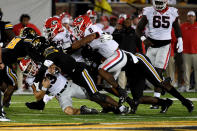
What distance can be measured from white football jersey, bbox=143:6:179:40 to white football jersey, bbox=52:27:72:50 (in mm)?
1579

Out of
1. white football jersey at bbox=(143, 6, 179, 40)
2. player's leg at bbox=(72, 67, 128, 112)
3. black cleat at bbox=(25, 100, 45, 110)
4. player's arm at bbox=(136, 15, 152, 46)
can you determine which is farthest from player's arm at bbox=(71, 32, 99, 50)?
white football jersey at bbox=(143, 6, 179, 40)

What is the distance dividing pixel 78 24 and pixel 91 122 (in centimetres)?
211

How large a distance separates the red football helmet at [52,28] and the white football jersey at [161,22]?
5.88 feet

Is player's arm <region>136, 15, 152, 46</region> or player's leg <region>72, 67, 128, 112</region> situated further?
player's arm <region>136, 15, 152, 46</region>

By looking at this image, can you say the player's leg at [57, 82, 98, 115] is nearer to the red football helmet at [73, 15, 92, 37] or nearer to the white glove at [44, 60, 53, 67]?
the white glove at [44, 60, 53, 67]

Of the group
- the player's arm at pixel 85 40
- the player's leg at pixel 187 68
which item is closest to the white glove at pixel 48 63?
the player's arm at pixel 85 40

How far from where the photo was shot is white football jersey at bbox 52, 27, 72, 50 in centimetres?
977

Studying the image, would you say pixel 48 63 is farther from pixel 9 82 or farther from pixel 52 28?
pixel 9 82

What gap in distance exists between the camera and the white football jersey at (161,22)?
10.6m

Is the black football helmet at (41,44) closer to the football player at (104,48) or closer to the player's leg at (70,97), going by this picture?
the football player at (104,48)

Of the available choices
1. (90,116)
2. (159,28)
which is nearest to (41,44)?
(90,116)

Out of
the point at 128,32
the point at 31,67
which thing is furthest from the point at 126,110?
the point at 128,32

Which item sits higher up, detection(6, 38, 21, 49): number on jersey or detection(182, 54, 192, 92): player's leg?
A: detection(6, 38, 21, 49): number on jersey

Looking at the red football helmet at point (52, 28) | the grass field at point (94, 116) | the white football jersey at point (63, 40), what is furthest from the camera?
the white football jersey at point (63, 40)
